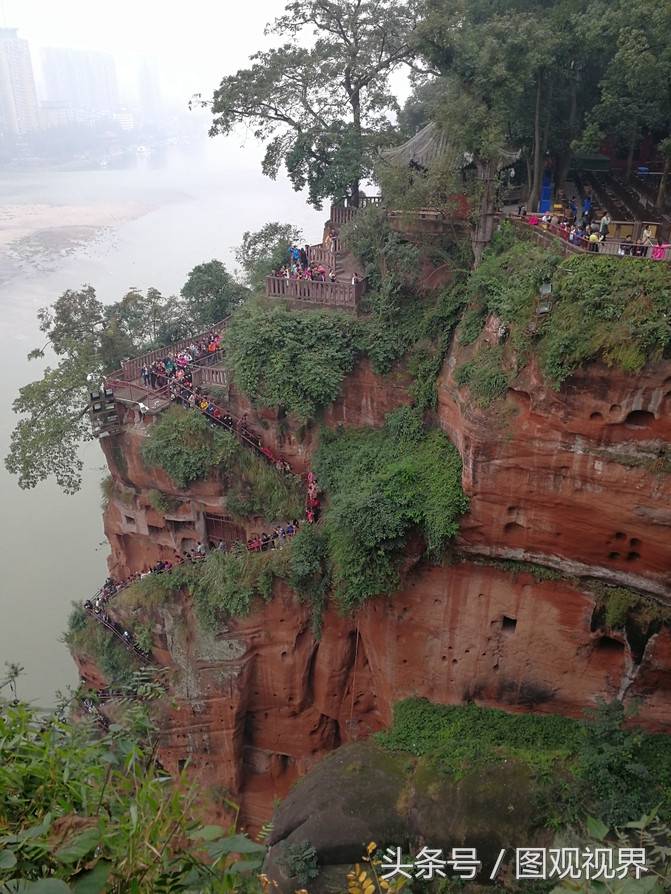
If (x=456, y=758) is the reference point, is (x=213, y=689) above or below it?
below

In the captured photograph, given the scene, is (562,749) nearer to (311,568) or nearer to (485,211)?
(311,568)

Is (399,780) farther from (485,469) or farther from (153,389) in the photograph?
(153,389)

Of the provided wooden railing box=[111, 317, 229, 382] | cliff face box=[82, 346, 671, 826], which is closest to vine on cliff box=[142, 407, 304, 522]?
cliff face box=[82, 346, 671, 826]

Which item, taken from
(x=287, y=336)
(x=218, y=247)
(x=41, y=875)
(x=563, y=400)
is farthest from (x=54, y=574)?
(x=218, y=247)

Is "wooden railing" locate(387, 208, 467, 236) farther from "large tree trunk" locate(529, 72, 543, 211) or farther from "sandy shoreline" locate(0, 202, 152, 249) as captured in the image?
"sandy shoreline" locate(0, 202, 152, 249)

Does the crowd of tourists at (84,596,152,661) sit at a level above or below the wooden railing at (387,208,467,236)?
below

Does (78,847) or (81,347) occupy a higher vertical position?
(78,847)

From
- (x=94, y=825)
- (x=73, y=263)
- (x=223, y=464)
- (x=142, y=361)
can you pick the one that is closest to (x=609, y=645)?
(x=223, y=464)
